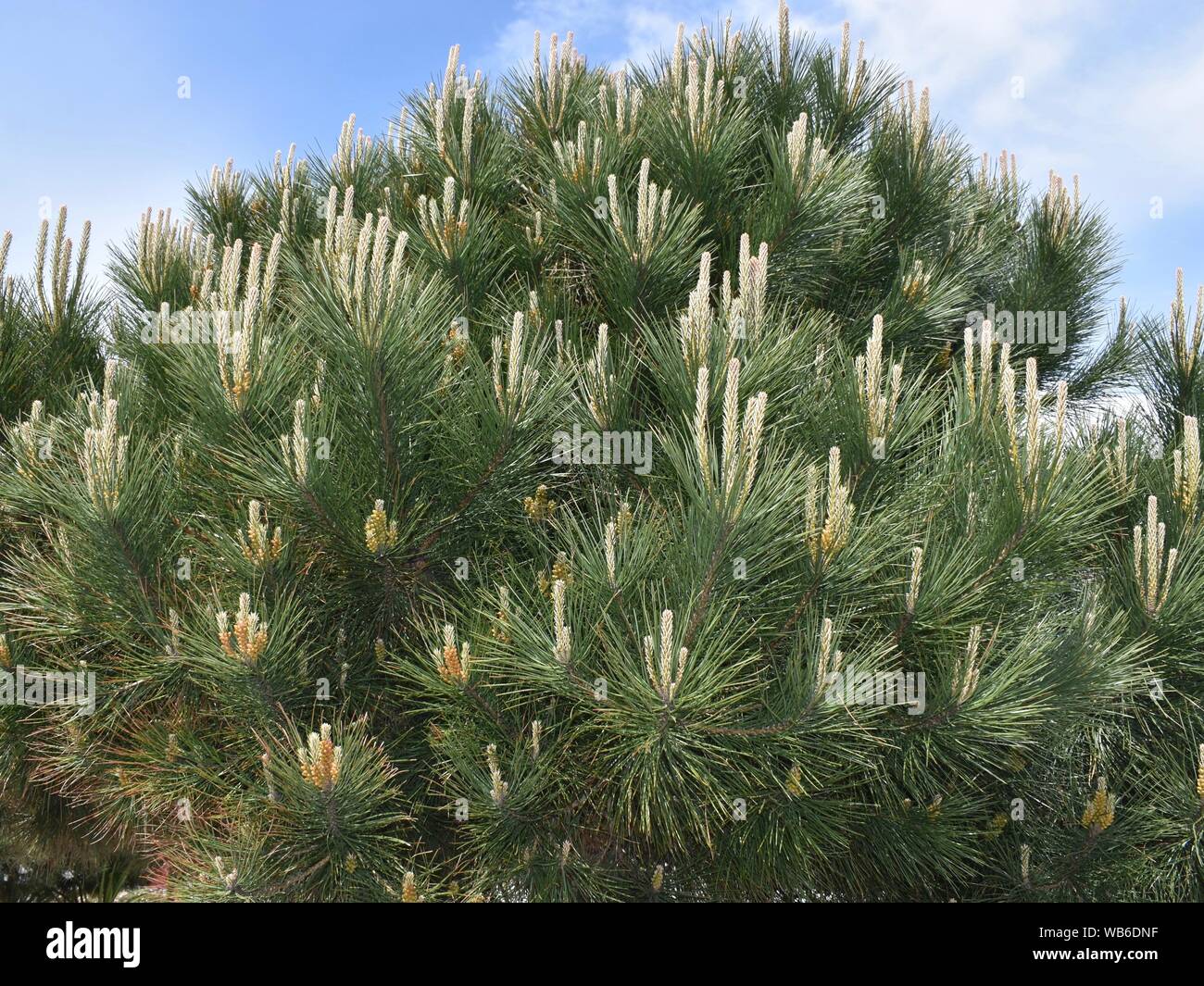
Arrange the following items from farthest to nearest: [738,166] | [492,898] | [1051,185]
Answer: [1051,185] → [738,166] → [492,898]

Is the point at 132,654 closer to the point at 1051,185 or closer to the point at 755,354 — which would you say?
the point at 755,354

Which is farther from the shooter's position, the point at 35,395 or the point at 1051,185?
the point at 1051,185

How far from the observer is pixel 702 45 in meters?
5.45

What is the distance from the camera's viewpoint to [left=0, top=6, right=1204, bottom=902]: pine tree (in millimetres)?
3340

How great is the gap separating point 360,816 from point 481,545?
1.14 meters

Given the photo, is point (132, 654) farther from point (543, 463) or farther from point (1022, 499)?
point (1022, 499)

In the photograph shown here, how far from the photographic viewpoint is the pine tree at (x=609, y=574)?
11.0ft

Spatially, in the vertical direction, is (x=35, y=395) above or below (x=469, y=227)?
below

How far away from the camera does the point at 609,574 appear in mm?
3275

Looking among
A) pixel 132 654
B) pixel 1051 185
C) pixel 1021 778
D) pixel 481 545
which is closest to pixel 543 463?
pixel 481 545

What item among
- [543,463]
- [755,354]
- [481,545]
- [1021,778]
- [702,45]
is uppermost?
[702,45]

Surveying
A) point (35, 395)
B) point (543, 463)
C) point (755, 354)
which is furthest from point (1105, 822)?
point (35, 395)

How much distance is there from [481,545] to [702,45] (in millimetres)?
3265

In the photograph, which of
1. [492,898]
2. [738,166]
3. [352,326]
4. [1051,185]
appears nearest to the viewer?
[352,326]
